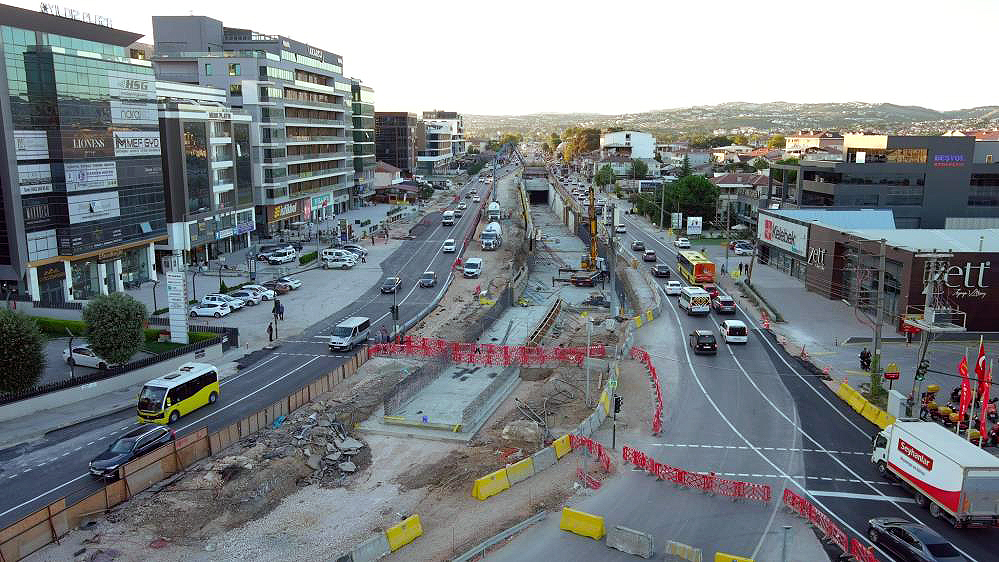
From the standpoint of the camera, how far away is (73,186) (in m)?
43.0

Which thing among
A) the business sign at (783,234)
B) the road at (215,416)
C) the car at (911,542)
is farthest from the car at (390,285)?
the car at (911,542)

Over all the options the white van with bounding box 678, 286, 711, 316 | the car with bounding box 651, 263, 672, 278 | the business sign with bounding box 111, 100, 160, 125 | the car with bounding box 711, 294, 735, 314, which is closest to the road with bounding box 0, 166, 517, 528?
the white van with bounding box 678, 286, 711, 316

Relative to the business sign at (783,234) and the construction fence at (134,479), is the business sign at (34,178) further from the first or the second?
the business sign at (783,234)

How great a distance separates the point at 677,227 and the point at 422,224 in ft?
108

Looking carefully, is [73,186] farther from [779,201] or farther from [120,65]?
[779,201]

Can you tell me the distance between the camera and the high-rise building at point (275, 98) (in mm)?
70375

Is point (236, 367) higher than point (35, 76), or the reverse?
point (35, 76)

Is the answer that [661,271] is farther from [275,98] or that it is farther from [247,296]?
[275,98]

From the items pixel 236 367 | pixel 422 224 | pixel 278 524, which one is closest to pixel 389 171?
pixel 422 224

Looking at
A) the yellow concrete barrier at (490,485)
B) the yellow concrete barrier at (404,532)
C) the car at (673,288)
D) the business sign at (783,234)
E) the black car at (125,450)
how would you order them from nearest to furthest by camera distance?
the yellow concrete barrier at (404,532) → the yellow concrete barrier at (490,485) → the black car at (125,450) → the car at (673,288) → the business sign at (783,234)

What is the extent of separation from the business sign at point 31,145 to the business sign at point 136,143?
16.9 ft

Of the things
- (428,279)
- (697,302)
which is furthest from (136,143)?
(697,302)

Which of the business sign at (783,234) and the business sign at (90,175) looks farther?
the business sign at (783,234)

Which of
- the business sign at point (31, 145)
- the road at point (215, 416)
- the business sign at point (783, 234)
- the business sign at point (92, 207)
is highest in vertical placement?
the business sign at point (31, 145)
